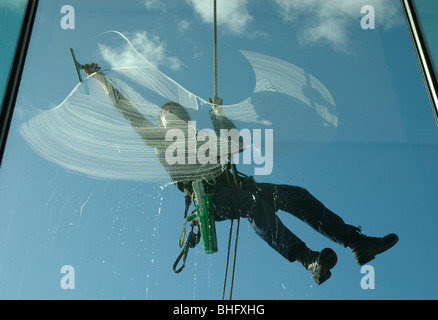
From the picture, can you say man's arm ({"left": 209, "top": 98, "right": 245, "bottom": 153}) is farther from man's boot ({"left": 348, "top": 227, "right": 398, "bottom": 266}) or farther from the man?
man's boot ({"left": 348, "top": 227, "right": 398, "bottom": 266})

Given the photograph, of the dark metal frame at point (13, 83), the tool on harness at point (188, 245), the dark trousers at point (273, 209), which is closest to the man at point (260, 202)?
the dark trousers at point (273, 209)

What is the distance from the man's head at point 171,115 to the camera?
319 centimetres

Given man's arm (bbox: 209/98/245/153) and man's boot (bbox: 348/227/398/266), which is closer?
man's boot (bbox: 348/227/398/266)

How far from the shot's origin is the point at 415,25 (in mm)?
1507

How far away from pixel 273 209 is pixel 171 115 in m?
0.94

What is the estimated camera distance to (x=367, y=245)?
2.53 metres

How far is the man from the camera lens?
96.2 inches

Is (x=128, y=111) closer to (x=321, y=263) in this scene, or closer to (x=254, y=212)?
(x=254, y=212)

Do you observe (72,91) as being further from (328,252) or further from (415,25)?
(415,25)

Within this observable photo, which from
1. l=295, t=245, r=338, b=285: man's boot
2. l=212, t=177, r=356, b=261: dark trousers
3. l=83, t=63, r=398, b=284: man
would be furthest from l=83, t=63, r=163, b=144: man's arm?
l=295, t=245, r=338, b=285: man's boot

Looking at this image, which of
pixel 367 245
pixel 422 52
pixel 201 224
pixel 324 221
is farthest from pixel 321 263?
pixel 422 52

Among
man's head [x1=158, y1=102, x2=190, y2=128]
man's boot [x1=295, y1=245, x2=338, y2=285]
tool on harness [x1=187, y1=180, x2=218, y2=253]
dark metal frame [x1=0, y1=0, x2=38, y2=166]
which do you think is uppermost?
man's head [x1=158, y1=102, x2=190, y2=128]

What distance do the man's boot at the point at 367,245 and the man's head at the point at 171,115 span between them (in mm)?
1307

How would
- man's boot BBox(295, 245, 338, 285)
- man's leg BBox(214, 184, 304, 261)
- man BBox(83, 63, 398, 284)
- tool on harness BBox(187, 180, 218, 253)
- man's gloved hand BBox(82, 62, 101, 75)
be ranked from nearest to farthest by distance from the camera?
1. man's boot BBox(295, 245, 338, 285)
2. man BBox(83, 63, 398, 284)
3. man's leg BBox(214, 184, 304, 261)
4. tool on harness BBox(187, 180, 218, 253)
5. man's gloved hand BBox(82, 62, 101, 75)
